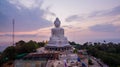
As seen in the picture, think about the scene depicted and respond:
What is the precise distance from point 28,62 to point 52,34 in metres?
17.0

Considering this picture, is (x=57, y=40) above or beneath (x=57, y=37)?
beneath

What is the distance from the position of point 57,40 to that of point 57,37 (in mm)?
1404

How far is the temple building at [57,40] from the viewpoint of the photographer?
35.8 meters

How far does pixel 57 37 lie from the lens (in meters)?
38.2

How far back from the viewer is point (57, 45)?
35844mm

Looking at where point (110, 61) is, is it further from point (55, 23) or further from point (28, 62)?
point (55, 23)

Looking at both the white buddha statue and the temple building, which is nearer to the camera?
the temple building

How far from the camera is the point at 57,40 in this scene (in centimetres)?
3694

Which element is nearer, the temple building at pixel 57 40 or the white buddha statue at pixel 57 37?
the temple building at pixel 57 40

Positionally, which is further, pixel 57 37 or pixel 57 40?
pixel 57 37

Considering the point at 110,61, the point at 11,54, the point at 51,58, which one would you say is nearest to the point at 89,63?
the point at 110,61

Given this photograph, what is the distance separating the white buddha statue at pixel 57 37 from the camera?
36463 mm

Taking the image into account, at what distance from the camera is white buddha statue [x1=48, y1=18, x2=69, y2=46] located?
36463 millimetres

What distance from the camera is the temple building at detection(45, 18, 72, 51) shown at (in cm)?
3575
